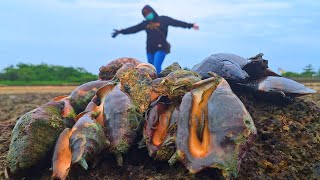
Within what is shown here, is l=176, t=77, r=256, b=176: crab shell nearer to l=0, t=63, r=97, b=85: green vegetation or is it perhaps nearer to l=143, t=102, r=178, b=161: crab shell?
l=143, t=102, r=178, b=161: crab shell

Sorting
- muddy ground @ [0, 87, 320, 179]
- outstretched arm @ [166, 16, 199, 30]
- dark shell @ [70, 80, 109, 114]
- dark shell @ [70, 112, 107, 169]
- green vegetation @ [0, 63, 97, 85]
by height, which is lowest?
green vegetation @ [0, 63, 97, 85]

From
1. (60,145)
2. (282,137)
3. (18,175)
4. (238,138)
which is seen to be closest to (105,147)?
(60,145)

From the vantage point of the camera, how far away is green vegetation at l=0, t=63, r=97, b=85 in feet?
67.8

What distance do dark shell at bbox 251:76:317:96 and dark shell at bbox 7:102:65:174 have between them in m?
1.87

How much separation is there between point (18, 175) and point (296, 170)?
2206mm

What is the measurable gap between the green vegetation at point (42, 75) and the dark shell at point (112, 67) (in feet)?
47.3

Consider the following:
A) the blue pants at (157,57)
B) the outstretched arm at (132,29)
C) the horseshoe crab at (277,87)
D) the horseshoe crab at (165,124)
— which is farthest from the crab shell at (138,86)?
the outstretched arm at (132,29)

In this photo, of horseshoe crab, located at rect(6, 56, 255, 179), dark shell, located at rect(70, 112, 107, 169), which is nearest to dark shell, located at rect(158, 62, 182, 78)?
horseshoe crab, located at rect(6, 56, 255, 179)

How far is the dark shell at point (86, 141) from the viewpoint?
396 cm

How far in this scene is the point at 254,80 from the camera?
5.26 meters

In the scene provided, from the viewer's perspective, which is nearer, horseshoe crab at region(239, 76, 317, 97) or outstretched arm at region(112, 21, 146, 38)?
horseshoe crab at region(239, 76, 317, 97)

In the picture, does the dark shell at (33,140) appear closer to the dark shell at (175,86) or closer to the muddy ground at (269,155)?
the muddy ground at (269,155)

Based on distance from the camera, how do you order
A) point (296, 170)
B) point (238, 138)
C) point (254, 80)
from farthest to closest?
1. point (254, 80)
2. point (296, 170)
3. point (238, 138)

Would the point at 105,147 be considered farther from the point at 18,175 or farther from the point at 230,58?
the point at 230,58
